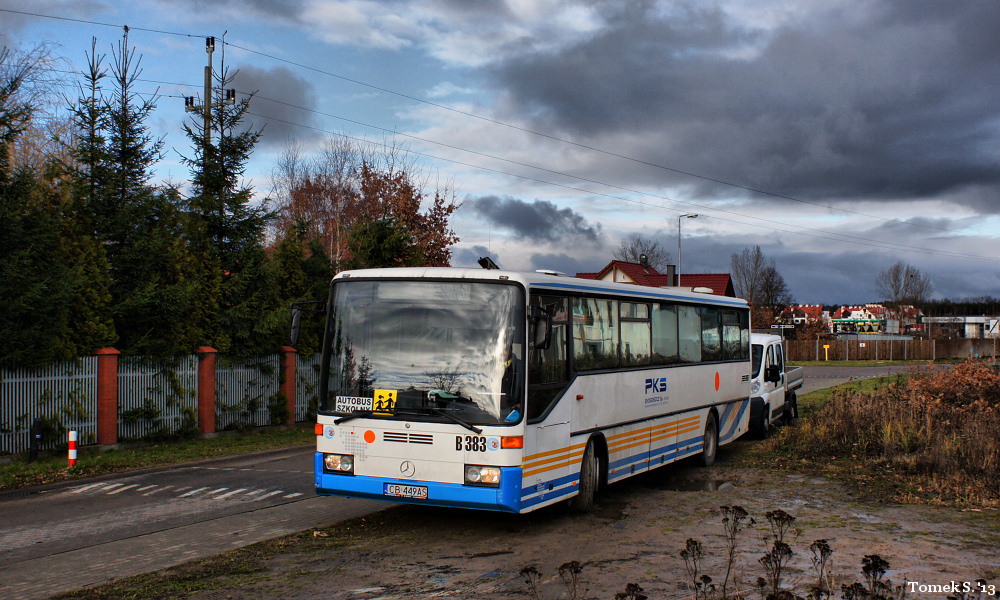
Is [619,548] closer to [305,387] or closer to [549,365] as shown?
[549,365]

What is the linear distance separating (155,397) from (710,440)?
11884 millimetres

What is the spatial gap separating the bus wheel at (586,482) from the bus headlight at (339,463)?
2.76m

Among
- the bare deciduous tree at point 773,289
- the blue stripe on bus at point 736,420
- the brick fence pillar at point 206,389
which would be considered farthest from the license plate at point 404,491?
the bare deciduous tree at point 773,289

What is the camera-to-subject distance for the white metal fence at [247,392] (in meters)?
19.6

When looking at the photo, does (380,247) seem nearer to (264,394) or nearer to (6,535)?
(264,394)

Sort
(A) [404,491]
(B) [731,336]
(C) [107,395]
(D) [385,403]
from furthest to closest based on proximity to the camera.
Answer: (C) [107,395] → (B) [731,336] → (D) [385,403] → (A) [404,491]

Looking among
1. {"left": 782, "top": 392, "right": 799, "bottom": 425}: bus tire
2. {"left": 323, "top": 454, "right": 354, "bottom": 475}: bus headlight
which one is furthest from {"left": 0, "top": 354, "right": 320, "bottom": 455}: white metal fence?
{"left": 782, "top": 392, "right": 799, "bottom": 425}: bus tire

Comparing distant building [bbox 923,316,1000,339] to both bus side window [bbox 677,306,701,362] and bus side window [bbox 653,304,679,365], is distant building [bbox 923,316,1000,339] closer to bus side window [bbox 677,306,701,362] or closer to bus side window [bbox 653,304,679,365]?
bus side window [bbox 677,306,701,362]

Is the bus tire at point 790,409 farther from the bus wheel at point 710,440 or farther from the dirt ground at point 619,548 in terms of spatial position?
the dirt ground at point 619,548

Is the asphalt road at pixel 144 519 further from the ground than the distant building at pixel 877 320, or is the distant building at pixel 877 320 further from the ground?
the distant building at pixel 877 320

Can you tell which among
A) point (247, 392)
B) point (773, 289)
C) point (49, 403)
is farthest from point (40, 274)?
point (773, 289)

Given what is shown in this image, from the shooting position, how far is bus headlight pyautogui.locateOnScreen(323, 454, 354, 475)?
28.5 ft

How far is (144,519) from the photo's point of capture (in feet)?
32.3

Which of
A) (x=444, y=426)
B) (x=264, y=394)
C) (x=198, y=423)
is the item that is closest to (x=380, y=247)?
(x=264, y=394)
